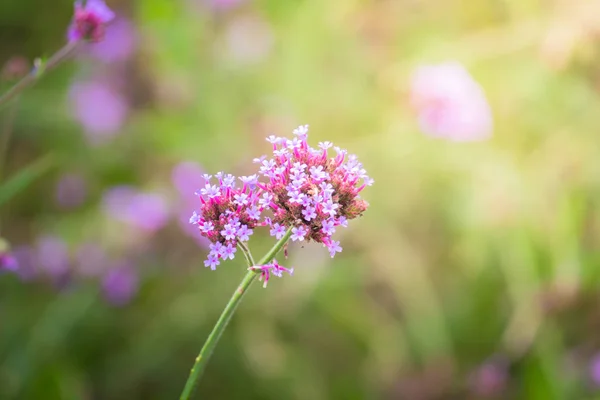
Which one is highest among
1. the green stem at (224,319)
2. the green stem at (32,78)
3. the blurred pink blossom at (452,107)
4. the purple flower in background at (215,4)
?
the purple flower in background at (215,4)

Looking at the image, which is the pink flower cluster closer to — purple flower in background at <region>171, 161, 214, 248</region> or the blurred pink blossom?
purple flower in background at <region>171, 161, 214, 248</region>

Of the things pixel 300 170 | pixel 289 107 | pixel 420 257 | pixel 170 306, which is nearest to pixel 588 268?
pixel 420 257

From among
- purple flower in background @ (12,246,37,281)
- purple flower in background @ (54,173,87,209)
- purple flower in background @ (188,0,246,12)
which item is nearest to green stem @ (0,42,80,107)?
purple flower in background @ (12,246,37,281)

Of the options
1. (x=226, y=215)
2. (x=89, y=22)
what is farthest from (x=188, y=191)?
(x=226, y=215)

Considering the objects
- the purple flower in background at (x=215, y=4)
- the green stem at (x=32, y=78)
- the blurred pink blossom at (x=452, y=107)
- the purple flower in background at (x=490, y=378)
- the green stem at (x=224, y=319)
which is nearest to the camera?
the green stem at (x=224, y=319)

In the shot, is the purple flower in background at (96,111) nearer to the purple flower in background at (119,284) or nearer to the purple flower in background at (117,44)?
the purple flower in background at (117,44)

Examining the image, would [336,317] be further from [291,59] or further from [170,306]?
[291,59]

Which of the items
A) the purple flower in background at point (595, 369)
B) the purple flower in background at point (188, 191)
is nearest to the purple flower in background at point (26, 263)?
the purple flower in background at point (188, 191)
